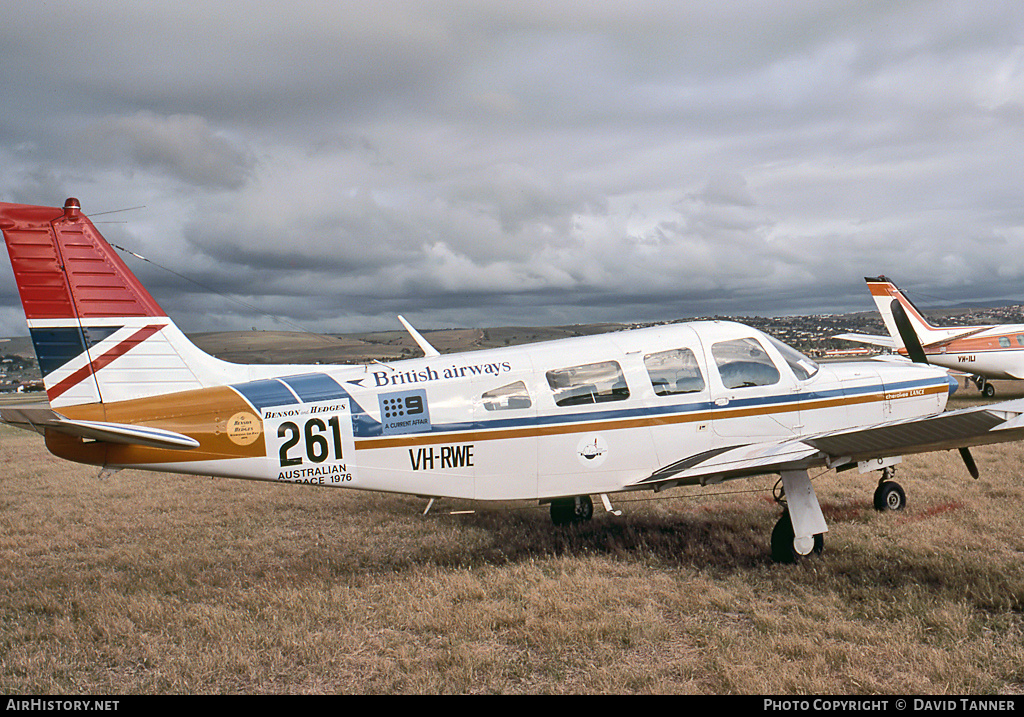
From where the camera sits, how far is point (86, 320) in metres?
6.46

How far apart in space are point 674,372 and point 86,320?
6295 millimetres

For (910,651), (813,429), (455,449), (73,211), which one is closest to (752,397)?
(813,429)

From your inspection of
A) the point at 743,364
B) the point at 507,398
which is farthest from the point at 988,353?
the point at 507,398

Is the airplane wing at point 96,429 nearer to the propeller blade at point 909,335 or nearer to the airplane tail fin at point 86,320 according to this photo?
the airplane tail fin at point 86,320

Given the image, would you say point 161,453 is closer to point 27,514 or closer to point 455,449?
point 455,449

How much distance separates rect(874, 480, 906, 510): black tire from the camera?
9.04 m

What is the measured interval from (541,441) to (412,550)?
2.69 metres

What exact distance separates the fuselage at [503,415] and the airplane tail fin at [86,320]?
0.23 m

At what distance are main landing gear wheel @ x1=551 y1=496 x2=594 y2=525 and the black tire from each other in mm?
4187

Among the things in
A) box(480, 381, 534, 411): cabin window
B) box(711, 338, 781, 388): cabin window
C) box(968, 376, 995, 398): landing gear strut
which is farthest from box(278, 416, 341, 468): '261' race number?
box(968, 376, 995, 398): landing gear strut

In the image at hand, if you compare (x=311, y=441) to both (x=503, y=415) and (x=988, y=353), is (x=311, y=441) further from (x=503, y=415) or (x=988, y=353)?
(x=988, y=353)

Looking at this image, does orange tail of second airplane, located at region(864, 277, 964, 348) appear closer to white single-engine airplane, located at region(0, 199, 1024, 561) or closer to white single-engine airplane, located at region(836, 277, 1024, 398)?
white single-engine airplane, located at region(836, 277, 1024, 398)

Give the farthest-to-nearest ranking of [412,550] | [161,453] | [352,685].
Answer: [412,550] → [161,453] → [352,685]

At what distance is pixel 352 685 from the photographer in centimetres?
471
